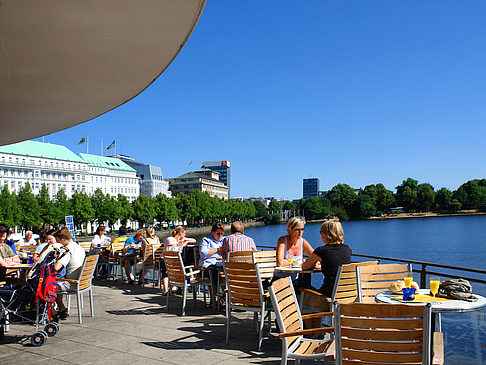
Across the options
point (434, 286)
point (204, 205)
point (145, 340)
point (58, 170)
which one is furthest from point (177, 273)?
point (58, 170)

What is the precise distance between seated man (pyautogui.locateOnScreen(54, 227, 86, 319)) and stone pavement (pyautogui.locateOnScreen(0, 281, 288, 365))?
338 millimetres

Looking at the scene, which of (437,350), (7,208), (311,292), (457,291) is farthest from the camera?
(7,208)

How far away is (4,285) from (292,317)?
535cm

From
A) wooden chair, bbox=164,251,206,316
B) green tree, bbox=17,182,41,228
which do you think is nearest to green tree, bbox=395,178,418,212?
green tree, bbox=17,182,41,228

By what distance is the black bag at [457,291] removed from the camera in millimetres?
4297

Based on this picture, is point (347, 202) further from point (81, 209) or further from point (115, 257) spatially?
point (115, 257)

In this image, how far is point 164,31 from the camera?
18.1ft

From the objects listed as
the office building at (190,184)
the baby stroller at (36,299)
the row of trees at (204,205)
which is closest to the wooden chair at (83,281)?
the baby stroller at (36,299)

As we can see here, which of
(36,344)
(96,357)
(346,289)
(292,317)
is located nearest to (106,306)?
(36,344)

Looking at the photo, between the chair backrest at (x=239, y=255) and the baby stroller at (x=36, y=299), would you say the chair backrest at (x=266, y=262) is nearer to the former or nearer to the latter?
the chair backrest at (x=239, y=255)

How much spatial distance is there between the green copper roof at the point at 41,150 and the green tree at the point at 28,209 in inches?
1245

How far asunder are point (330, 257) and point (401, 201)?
155m

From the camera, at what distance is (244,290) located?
593 cm

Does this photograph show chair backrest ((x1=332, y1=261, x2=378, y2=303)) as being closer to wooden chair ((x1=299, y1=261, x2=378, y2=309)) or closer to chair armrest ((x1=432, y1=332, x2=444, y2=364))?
wooden chair ((x1=299, y1=261, x2=378, y2=309))
